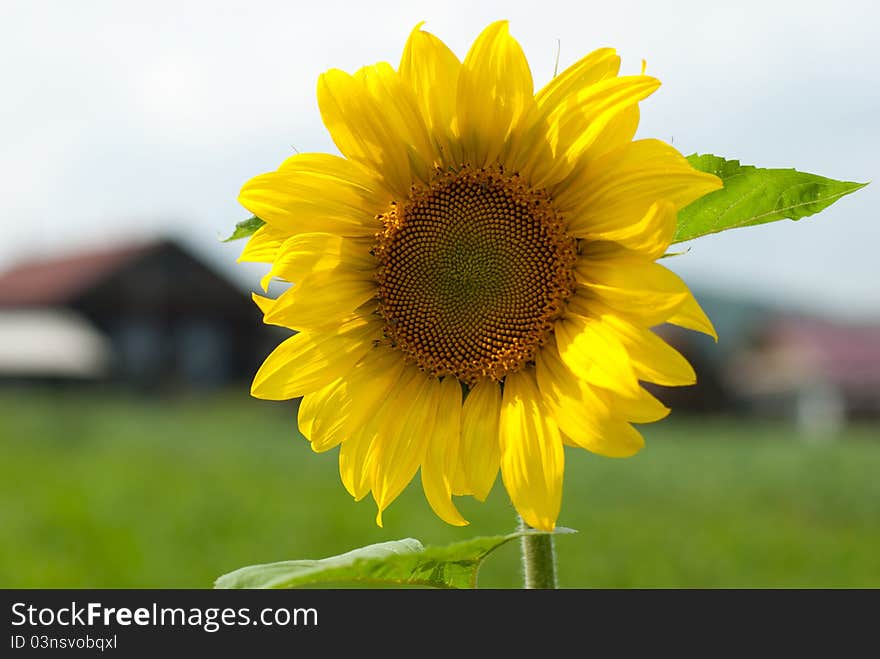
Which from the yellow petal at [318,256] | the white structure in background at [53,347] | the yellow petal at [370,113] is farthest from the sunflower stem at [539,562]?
the white structure in background at [53,347]

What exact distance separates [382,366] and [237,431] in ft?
68.5

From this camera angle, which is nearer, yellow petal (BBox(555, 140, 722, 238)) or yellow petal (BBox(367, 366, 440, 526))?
yellow petal (BBox(555, 140, 722, 238))

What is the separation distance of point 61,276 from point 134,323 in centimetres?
390

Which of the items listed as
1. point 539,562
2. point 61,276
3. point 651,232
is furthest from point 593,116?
point 61,276

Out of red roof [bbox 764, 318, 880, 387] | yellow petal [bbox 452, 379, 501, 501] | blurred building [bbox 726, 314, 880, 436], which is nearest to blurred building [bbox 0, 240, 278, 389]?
blurred building [bbox 726, 314, 880, 436]

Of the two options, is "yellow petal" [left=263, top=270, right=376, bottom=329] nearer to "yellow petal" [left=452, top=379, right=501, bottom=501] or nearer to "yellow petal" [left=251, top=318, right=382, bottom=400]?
"yellow petal" [left=251, top=318, right=382, bottom=400]

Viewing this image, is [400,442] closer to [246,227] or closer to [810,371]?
[246,227]

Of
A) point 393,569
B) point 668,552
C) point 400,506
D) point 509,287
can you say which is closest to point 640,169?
point 509,287

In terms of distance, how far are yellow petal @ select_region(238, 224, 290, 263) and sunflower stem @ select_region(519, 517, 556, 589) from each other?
55 cm

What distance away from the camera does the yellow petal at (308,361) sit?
1.58m

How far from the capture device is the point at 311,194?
1.55 meters

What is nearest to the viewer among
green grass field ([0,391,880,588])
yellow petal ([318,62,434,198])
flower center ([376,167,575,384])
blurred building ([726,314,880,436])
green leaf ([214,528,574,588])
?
green leaf ([214,528,574,588])

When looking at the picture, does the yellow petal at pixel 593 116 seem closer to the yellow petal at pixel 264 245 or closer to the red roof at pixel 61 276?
the yellow petal at pixel 264 245

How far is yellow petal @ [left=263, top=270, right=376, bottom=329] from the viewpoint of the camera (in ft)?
5.01
